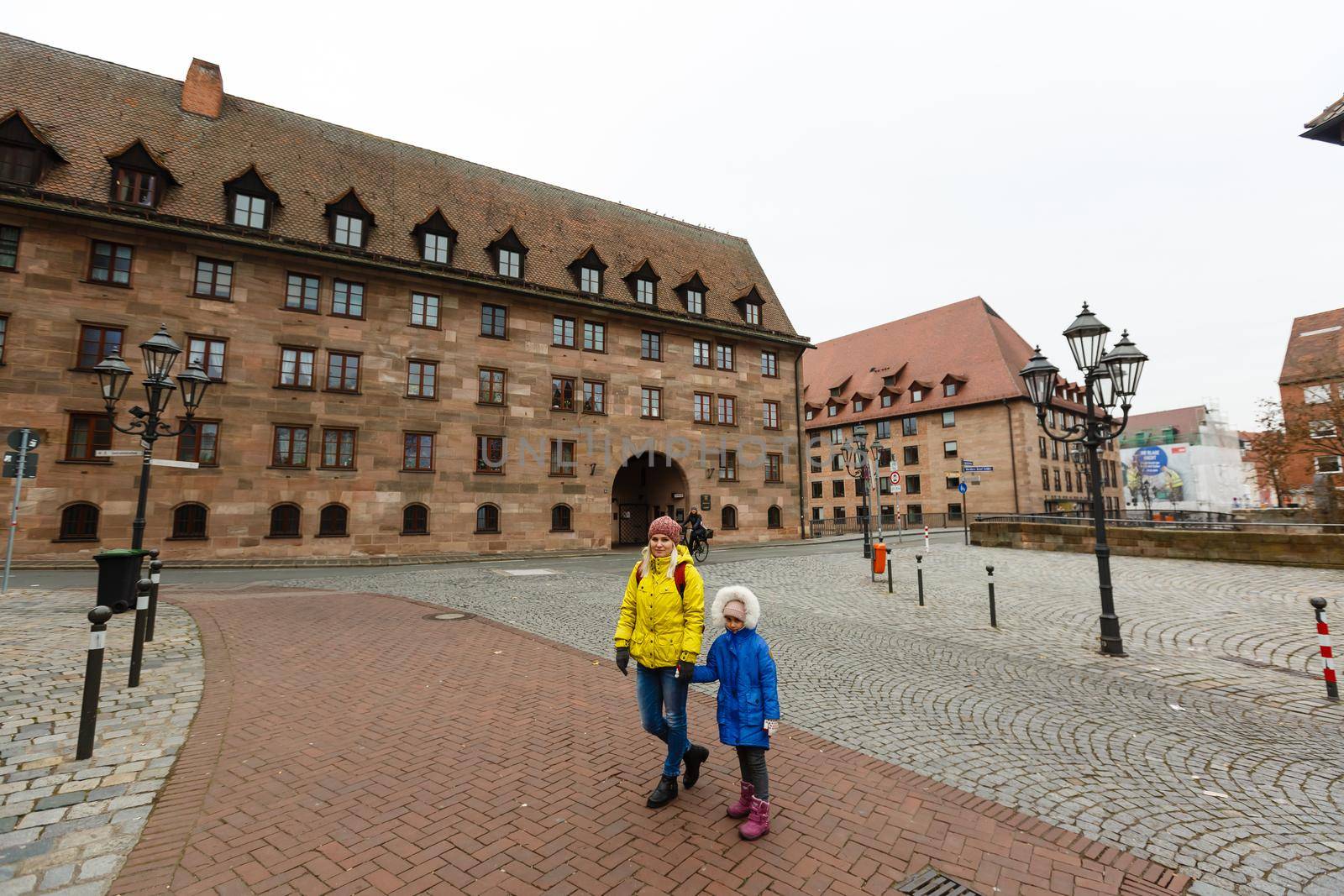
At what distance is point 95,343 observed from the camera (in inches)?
740

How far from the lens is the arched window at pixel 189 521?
19.2 meters

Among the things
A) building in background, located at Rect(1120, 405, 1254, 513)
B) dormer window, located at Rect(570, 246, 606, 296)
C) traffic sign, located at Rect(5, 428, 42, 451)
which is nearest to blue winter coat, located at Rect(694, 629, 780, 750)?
traffic sign, located at Rect(5, 428, 42, 451)

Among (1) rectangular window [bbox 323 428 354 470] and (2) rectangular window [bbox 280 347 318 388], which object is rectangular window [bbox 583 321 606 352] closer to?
(1) rectangular window [bbox 323 428 354 470]

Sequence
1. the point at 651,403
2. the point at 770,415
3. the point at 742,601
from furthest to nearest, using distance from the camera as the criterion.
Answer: the point at 770,415 → the point at 651,403 → the point at 742,601

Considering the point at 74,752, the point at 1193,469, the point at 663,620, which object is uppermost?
the point at 1193,469

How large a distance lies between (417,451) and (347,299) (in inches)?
248

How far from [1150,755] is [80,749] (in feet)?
28.0

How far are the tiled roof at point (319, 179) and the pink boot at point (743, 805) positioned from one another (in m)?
24.4

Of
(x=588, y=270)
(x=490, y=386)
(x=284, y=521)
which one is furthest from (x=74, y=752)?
(x=588, y=270)

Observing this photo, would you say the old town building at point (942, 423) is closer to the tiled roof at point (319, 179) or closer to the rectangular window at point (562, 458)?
the tiled roof at point (319, 179)

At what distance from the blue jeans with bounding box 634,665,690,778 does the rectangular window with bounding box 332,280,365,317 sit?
75.0 feet

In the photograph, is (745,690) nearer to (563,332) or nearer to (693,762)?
(693,762)

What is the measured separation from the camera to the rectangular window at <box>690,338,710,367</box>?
29.9 meters

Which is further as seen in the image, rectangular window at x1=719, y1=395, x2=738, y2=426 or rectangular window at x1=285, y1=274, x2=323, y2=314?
rectangular window at x1=719, y1=395, x2=738, y2=426
